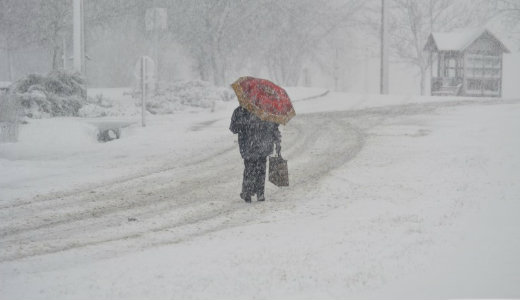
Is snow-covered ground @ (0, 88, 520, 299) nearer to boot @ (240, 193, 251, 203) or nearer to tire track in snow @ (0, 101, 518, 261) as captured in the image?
tire track in snow @ (0, 101, 518, 261)

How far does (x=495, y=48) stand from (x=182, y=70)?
37.2m

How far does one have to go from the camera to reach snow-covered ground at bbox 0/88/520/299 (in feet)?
18.8

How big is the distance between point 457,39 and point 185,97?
1933cm

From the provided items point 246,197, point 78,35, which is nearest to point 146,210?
point 246,197

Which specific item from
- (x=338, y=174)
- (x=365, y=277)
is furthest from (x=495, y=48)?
(x=365, y=277)

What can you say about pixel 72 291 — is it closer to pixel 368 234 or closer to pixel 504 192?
pixel 368 234

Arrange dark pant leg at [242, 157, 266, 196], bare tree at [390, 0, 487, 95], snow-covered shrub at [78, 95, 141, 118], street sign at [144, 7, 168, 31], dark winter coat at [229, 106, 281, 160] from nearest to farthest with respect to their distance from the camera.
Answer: dark winter coat at [229, 106, 281, 160] < dark pant leg at [242, 157, 266, 196] < snow-covered shrub at [78, 95, 141, 118] < street sign at [144, 7, 168, 31] < bare tree at [390, 0, 487, 95]

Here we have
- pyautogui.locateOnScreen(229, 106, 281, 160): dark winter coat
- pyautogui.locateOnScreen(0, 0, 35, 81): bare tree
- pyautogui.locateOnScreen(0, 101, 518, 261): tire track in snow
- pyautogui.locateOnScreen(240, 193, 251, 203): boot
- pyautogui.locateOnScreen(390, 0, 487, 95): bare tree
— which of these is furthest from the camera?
pyautogui.locateOnScreen(390, 0, 487, 95): bare tree

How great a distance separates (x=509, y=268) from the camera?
602 cm

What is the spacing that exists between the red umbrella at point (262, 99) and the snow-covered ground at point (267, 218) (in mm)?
1278

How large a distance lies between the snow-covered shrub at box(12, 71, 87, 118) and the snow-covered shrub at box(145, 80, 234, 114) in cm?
258

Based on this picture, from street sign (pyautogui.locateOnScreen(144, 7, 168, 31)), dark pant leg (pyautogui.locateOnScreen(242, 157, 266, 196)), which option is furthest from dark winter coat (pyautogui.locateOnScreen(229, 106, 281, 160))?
street sign (pyautogui.locateOnScreen(144, 7, 168, 31))

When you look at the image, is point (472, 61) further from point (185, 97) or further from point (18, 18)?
point (18, 18)

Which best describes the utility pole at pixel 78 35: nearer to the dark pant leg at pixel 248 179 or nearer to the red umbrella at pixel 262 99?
the dark pant leg at pixel 248 179
